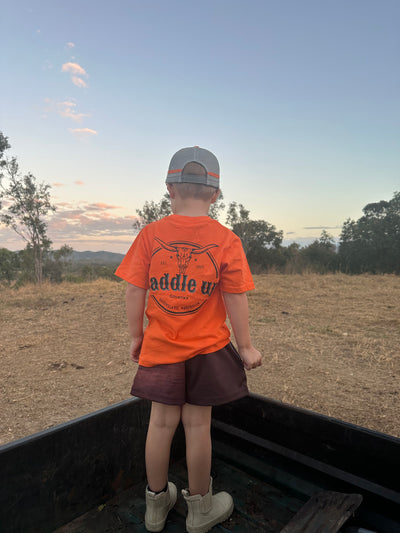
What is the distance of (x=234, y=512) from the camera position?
1.80 metres

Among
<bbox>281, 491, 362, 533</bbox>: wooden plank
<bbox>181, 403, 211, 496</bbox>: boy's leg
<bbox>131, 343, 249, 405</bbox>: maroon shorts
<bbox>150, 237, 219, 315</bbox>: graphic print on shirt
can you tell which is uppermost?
<bbox>150, 237, 219, 315</bbox>: graphic print on shirt

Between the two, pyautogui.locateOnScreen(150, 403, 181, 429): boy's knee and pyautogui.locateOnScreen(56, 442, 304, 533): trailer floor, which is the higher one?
pyautogui.locateOnScreen(150, 403, 181, 429): boy's knee

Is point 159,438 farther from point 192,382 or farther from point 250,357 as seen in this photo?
point 250,357

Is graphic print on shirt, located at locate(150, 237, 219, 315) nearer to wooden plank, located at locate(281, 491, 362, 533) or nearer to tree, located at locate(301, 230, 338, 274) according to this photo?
wooden plank, located at locate(281, 491, 362, 533)

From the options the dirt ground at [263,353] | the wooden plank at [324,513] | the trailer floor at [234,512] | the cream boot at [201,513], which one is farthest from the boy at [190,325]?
the dirt ground at [263,353]

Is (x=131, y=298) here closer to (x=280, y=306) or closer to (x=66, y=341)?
(x=66, y=341)

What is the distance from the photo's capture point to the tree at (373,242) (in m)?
23.8

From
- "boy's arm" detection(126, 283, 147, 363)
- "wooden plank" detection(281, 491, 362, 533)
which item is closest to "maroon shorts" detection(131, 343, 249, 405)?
"boy's arm" detection(126, 283, 147, 363)

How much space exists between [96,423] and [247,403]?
881 mm

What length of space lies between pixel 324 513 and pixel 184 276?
1098 millimetres

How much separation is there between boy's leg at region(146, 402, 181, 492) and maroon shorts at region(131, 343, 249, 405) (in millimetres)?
96

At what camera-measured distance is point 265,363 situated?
15.7ft

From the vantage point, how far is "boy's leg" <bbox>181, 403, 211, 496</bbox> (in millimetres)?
1578

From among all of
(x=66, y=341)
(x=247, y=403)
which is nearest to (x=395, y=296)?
(x=66, y=341)
